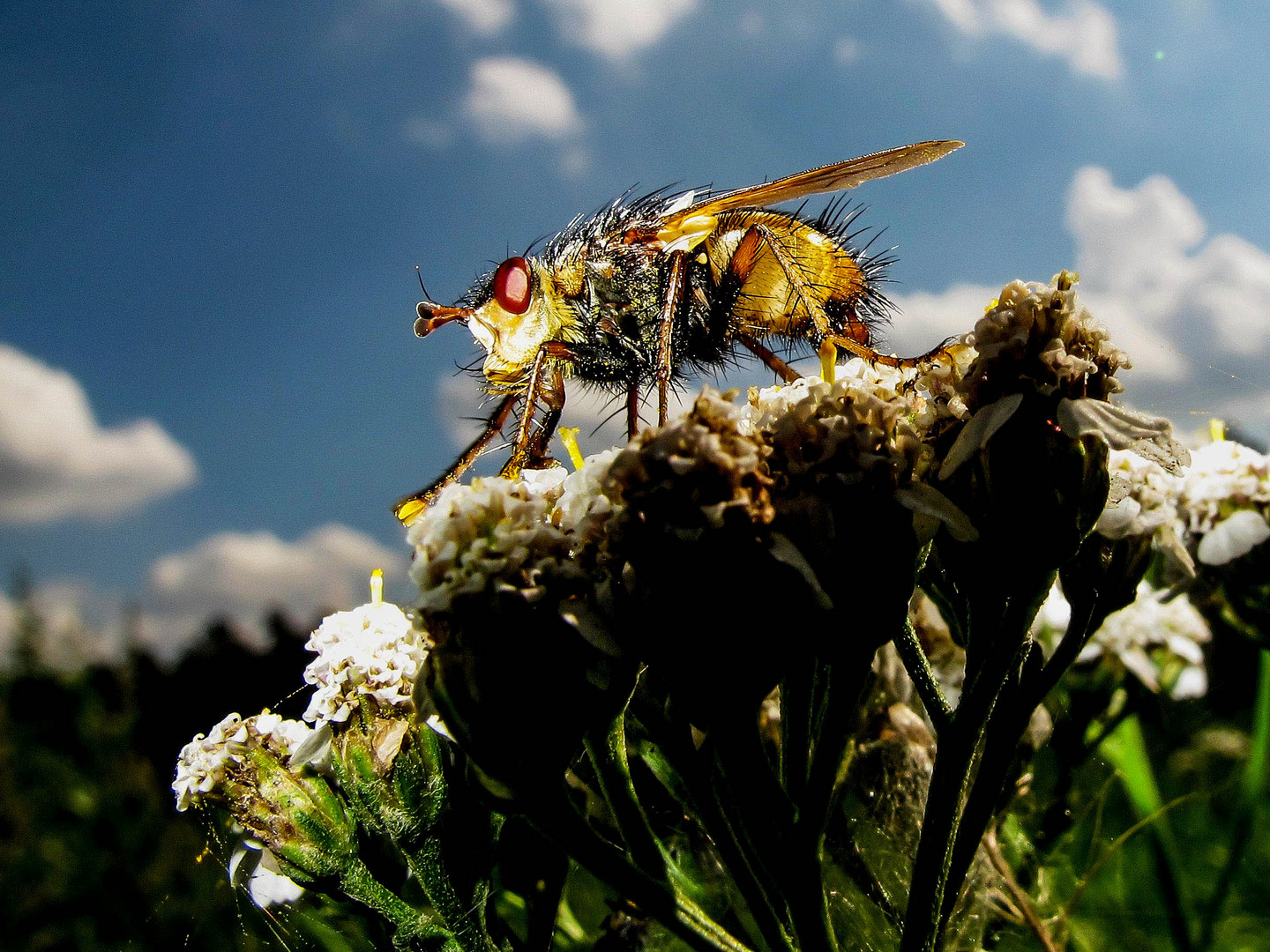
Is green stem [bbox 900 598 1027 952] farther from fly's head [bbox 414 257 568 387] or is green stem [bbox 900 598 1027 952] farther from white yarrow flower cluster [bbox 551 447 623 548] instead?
fly's head [bbox 414 257 568 387]

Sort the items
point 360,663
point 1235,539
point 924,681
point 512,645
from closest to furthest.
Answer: point 512,645 < point 924,681 < point 360,663 < point 1235,539

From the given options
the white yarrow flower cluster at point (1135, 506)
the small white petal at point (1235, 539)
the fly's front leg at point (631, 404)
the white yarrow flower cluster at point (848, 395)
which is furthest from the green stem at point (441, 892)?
the fly's front leg at point (631, 404)

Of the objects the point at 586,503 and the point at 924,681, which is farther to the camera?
the point at 924,681

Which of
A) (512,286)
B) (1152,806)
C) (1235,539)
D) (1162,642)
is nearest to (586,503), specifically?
(1152,806)

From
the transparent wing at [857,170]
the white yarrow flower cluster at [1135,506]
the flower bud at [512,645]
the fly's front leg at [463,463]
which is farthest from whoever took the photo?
the transparent wing at [857,170]

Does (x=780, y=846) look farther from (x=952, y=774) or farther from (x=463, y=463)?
(x=463, y=463)

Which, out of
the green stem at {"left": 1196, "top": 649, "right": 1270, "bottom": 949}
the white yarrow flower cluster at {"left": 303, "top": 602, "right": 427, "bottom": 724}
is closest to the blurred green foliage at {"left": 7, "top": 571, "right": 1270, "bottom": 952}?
the green stem at {"left": 1196, "top": 649, "right": 1270, "bottom": 949}

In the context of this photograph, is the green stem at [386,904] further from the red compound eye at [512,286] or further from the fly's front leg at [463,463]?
the red compound eye at [512,286]
